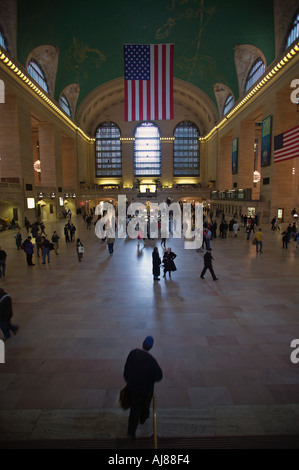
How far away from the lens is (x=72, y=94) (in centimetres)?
3375

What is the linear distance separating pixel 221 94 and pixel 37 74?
70.4ft

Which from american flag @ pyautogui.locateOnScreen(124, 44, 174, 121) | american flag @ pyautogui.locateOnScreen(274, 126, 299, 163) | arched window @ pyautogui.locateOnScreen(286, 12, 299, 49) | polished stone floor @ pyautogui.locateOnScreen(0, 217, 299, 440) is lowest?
polished stone floor @ pyautogui.locateOnScreen(0, 217, 299, 440)

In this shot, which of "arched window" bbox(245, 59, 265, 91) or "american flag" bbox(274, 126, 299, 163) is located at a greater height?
"arched window" bbox(245, 59, 265, 91)

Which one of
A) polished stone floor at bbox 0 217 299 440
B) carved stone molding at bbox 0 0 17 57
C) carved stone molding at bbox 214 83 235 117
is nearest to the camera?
polished stone floor at bbox 0 217 299 440

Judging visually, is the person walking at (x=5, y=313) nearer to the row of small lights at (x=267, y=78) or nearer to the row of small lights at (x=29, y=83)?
the row of small lights at (x=29, y=83)

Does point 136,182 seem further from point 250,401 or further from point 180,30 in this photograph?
point 250,401

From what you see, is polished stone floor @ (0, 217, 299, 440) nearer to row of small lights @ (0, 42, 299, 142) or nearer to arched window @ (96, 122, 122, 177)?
row of small lights @ (0, 42, 299, 142)

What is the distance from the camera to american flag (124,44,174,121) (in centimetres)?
1485

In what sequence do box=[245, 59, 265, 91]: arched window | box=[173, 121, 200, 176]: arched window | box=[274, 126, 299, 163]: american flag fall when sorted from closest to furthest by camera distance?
box=[274, 126, 299, 163]: american flag
box=[245, 59, 265, 91]: arched window
box=[173, 121, 200, 176]: arched window

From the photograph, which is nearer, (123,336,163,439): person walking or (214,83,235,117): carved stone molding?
(123,336,163,439): person walking

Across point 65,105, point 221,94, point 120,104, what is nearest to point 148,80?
point 65,105

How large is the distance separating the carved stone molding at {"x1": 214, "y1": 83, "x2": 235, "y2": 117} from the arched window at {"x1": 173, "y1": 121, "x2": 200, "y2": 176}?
9.82 m

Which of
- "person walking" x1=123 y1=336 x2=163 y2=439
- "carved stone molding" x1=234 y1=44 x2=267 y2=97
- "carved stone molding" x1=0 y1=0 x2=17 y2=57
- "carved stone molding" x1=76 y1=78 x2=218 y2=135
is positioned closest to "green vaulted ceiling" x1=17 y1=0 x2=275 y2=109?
"carved stone molding" x1=0 y1=0 x2=17 y2=57
